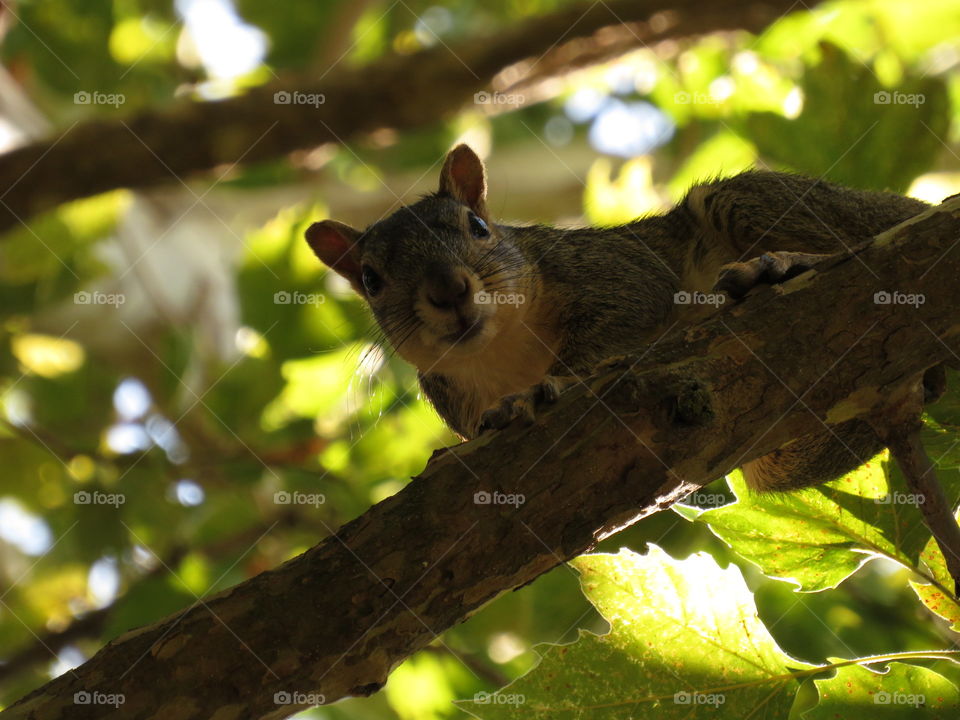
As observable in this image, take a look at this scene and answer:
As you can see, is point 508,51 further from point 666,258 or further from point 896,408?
point 896,408

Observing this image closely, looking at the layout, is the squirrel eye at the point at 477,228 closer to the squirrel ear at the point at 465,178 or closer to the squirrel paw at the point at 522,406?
the squirrel ear at the point at 465,178

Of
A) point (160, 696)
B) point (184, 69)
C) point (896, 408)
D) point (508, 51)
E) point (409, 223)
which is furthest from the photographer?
point (184, 69)

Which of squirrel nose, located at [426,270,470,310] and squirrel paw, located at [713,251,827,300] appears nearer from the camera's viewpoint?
squirrel paw, located at [713,251,827,300]

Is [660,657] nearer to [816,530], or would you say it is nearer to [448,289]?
[816,530]

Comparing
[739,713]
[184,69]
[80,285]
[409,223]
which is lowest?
[739,713]

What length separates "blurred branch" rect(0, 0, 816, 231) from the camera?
294 cm

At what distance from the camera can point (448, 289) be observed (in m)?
1.91

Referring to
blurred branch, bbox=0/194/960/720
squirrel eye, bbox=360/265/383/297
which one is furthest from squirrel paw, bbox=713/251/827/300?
squirrel eye, bbox=360/265/383/297

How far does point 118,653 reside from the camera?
3.92 ft

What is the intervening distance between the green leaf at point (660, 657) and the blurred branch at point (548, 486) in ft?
0.31

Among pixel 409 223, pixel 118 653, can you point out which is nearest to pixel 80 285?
pixel 409 223

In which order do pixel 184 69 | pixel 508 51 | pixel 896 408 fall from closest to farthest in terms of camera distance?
pixel 896 408 → pixel 508 51 → pixel 184 69

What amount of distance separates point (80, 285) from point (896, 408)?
113 inches

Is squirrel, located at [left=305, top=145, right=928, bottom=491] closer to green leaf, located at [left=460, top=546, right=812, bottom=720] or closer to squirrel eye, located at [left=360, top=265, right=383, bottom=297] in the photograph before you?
squirrel eye, located at [left=360, top=265, right=383, bottom=297]
